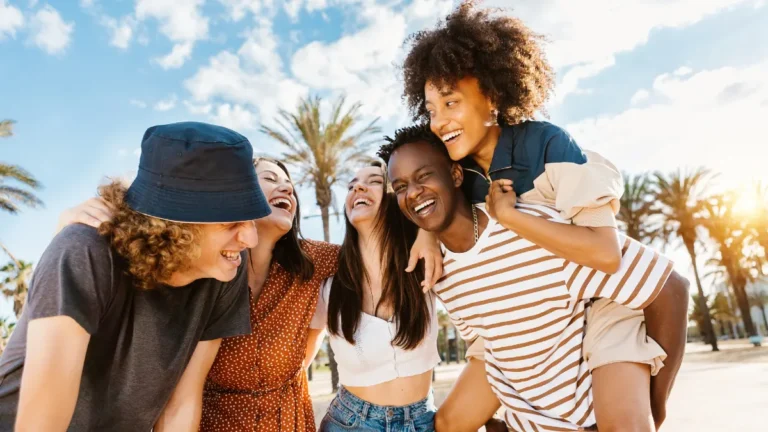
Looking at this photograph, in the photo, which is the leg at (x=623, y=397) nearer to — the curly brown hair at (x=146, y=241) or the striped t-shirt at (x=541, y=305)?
the striped t-shirt at (x=541, y=305)

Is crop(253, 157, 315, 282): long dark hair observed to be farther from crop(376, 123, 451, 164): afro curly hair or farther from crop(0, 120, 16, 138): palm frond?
crop(0, 120, 16, 138): palm frond

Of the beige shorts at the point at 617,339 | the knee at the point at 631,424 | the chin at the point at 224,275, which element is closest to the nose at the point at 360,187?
the chin at the point at 224,275

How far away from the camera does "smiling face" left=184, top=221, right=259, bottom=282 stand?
2.52 m

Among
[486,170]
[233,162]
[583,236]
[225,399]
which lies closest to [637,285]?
[583,236]

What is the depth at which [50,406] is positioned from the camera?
2061 mm

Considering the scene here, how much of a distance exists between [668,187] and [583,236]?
3046 cm

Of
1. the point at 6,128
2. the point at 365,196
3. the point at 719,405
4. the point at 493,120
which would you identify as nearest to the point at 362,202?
the point at 365,196

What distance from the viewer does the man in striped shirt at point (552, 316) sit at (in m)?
2.68

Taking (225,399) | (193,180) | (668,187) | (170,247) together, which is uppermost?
(668,187)

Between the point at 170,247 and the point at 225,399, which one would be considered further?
the point at 225,399

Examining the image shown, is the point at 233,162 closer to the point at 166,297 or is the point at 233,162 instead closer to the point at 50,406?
the point at 166,297

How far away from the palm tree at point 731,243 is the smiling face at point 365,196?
3196cm

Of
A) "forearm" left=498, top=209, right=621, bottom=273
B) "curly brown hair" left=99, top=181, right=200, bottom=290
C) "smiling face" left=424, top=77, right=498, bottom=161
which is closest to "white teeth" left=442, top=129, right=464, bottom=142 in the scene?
"smiling face" left=424, top=77, right=498, bottom=161

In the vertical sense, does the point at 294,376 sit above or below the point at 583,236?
below
